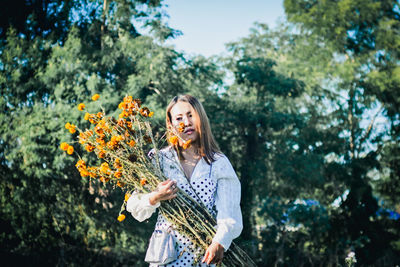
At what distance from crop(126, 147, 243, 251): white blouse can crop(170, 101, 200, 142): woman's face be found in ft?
0.44

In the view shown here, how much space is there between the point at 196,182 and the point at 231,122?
7736 millimetres

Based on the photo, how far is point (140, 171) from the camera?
2.07 meters

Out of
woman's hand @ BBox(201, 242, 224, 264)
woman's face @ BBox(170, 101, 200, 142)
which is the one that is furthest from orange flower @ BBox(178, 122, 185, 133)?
woman's hand @ BBox(201, 242, 224, 264)

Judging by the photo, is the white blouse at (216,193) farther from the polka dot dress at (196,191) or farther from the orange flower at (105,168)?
the orange flower at (105,168)

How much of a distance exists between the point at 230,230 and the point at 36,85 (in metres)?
7.13

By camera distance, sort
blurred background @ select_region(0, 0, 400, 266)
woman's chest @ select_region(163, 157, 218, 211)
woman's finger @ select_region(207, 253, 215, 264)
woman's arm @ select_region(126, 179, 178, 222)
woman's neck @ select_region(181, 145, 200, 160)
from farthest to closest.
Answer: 1. blurred background @ select_region(0, 0, 400, 266)
2. woman's neck @ select_region(181, 145, 200, 160)
3. woman's chest @ select_region(163, 157, 218, 211)
4. woman's arm @ select_region(126, 179, 178, 222)
5. woman's finger @ select_region(207, 253, 215, 264)

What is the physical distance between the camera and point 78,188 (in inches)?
305

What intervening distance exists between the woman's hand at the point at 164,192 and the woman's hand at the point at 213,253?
0.31 metres

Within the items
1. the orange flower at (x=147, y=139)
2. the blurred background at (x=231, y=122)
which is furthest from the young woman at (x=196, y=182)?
the blurred background at (x=231, y=122)

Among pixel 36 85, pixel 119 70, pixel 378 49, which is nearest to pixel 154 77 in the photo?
pixel 119 70

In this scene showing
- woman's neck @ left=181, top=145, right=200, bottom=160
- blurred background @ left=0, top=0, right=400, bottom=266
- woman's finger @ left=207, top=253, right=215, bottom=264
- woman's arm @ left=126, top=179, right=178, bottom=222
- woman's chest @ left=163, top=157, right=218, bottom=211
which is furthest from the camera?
blurred background @ left=0, top=0, right=400, bottom=266

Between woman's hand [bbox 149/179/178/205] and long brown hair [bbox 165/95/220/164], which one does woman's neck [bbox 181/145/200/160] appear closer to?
long brown hair [bbox 165/95/220/164]

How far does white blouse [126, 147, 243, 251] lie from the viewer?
72.2 inches

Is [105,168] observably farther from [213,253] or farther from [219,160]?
[213,253]
